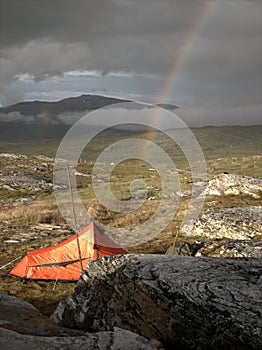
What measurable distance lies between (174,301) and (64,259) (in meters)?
12.6

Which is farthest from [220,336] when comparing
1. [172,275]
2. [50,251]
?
[50,251]

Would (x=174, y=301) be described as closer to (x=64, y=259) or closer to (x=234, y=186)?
(x=64, y=259)

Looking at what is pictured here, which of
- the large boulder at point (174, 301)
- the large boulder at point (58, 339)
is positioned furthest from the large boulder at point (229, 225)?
the large boulder at point (58, 339)

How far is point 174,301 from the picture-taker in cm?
1001

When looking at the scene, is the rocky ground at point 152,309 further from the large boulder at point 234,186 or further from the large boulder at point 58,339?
the large boulder at point 234,186

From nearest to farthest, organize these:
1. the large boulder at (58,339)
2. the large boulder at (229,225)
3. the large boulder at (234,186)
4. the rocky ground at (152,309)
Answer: the large boulder at (58,339) → the rocky ground at (152,309) → the large boulder at (229,225) → the large boulder at (234,186)

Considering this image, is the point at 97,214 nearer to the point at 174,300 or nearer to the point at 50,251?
the point at 50,251

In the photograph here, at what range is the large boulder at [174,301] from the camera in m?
9.09

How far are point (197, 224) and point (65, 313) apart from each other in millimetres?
19674

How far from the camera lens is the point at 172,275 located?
1098cm

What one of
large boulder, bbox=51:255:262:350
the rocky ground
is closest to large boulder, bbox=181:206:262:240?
the rocky ground

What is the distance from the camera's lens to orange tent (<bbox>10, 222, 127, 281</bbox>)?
21156mm

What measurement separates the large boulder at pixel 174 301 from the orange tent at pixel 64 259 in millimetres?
8359

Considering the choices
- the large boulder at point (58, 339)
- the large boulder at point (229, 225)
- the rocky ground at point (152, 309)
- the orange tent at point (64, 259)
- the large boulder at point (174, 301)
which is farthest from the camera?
the large boulder at point (229, 225)
